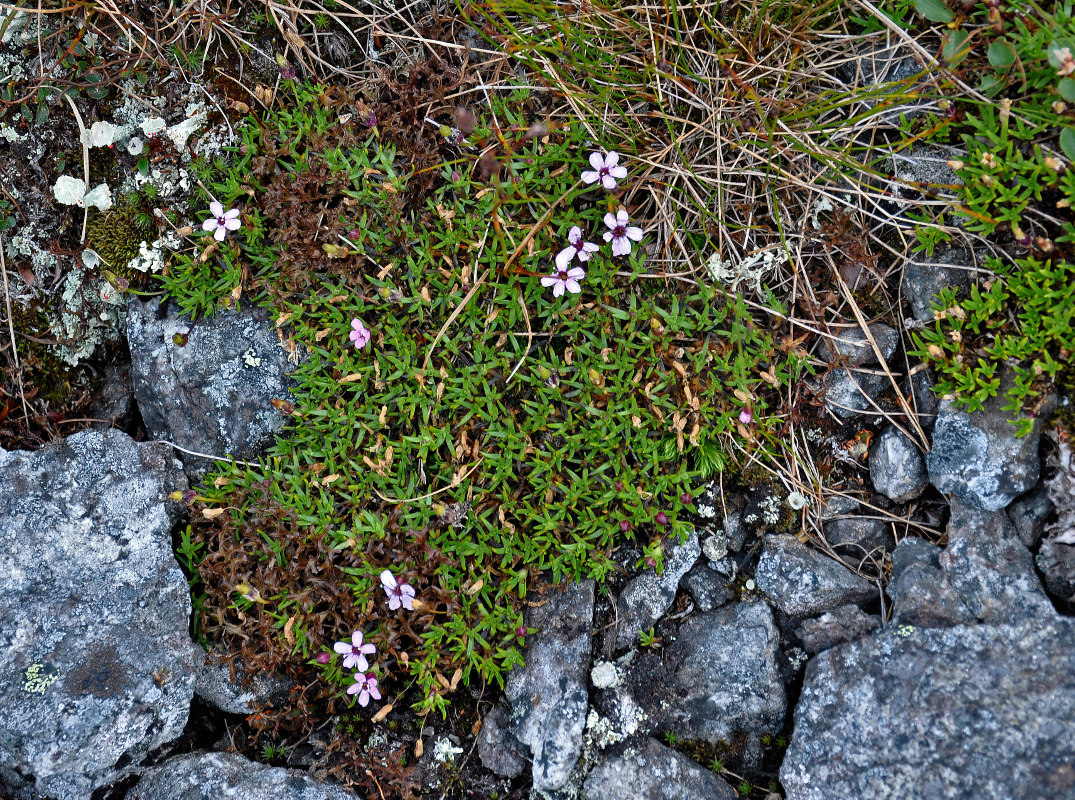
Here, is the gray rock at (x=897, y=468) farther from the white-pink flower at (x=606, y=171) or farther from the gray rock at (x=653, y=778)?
the white-pink flower at (x=606, y=171)

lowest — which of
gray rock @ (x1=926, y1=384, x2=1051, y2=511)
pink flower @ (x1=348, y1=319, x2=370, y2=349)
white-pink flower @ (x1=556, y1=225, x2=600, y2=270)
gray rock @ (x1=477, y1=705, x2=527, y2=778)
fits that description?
gray rock @ (x1=477, y1=705, x2=527, y2=778)

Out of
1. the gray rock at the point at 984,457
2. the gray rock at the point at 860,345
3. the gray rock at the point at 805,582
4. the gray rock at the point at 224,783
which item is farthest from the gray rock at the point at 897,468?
the gray rock at the point at 224,783

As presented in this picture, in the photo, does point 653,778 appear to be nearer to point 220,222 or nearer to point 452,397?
point 452,397

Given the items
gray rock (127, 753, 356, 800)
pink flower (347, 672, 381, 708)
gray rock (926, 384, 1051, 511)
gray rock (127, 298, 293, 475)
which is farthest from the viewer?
gray rock (127, 298, 293, 475)

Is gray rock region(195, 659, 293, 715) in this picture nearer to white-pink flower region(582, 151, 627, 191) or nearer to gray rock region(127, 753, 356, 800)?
gray rock region(127, 753, 356, 800)

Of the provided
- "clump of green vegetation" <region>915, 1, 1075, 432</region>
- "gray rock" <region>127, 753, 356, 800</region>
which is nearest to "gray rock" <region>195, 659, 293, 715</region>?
"gray rock" <region>127, 753, 356, 800</region>

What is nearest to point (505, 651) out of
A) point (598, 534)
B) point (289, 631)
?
point (598, 534)
